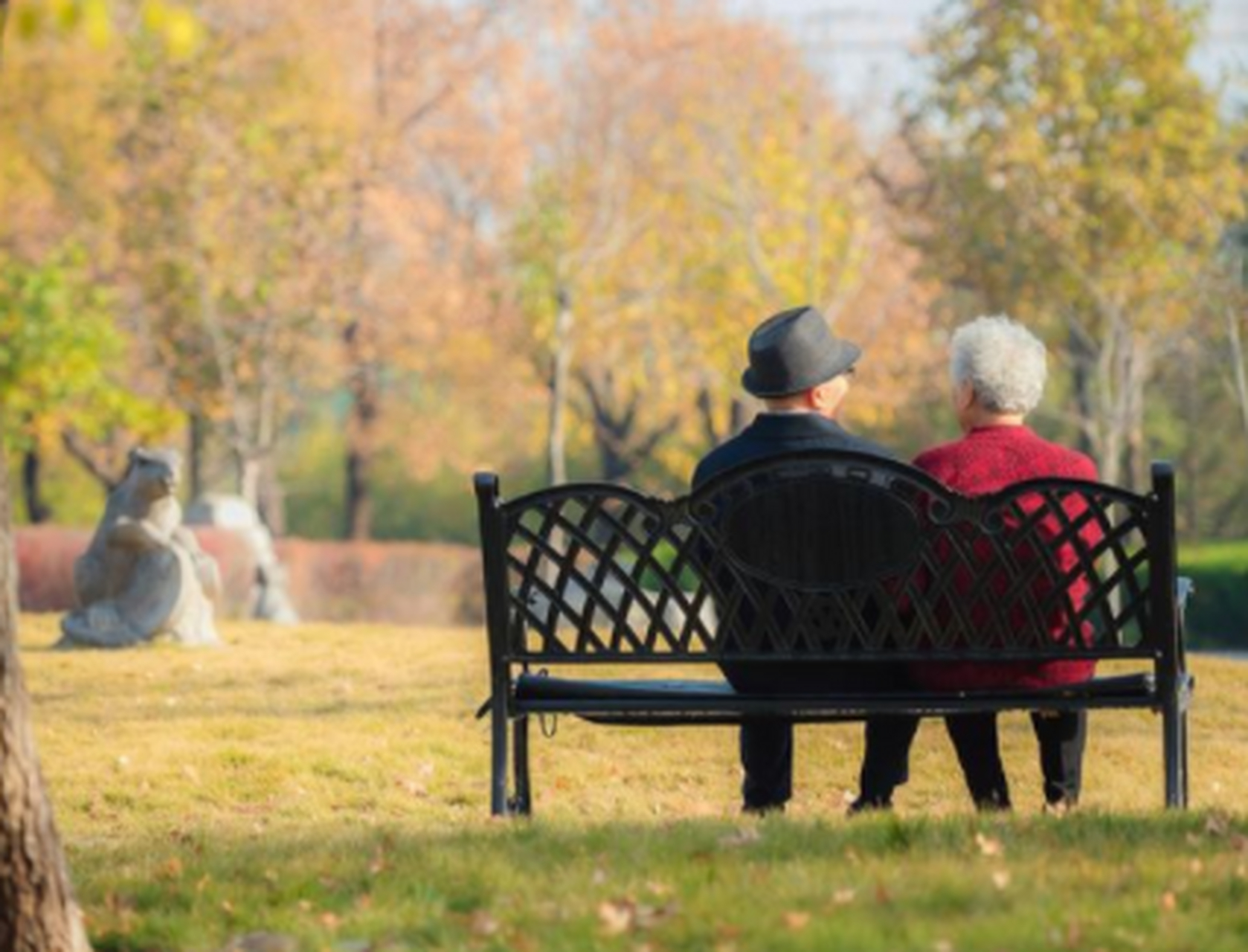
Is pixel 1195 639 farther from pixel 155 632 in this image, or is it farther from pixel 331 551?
pixel 155 632

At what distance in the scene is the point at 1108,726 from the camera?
36.7 ft

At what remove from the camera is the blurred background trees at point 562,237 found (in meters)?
30.9

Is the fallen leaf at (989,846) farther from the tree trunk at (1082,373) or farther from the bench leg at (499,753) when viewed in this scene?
the tree trunk at (1082,373)

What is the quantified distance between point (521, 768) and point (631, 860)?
6.04ft

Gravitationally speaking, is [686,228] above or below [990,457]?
above

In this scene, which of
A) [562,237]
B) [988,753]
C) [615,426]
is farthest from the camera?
[615,426]

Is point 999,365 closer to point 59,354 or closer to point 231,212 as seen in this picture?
point 59,354

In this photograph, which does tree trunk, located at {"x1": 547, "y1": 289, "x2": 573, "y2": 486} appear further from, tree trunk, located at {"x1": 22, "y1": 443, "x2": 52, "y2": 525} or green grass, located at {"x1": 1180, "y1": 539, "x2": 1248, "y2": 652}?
green grass, located at {"x1": 1180, "y1": 539, "x2": 1248, "y2": 652}

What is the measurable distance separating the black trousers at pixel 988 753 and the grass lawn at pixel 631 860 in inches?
11.9

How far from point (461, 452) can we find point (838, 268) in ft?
28.4

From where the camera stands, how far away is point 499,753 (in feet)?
23.6

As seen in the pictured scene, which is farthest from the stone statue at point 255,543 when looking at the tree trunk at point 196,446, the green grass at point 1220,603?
the tree trunk at point 196,446

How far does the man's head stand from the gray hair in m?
0.30

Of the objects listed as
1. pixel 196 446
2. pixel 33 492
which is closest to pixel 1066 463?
pixel 196 446
